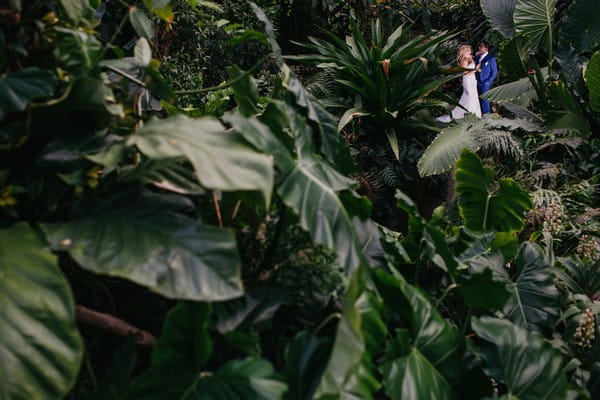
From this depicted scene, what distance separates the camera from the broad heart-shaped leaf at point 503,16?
634cm

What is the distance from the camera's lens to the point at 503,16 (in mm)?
6359

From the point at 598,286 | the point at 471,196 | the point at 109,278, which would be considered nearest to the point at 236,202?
the point at 109,278

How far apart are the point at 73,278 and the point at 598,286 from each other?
7.46 feet

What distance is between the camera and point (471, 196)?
256 centimetres

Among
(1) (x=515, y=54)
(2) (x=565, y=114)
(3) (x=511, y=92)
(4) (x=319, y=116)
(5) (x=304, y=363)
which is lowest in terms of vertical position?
(3) (x=511, y=92)

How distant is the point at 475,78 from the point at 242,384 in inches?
261

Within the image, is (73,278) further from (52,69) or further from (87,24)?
(87,24)

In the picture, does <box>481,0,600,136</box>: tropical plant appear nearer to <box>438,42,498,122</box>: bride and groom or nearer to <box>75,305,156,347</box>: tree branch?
<box>438,42,498,122</box>: bride and groom

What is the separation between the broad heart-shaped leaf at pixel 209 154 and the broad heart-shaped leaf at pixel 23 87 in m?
0.29

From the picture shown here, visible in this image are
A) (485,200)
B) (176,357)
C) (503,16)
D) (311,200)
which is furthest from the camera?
(503,16)

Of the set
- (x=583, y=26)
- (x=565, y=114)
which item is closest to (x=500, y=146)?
(x=565, y=114)

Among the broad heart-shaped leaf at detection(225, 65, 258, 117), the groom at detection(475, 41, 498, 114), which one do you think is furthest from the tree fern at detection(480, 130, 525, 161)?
the broad heart-shaped leaf at detection(225, 65, 258, 117)

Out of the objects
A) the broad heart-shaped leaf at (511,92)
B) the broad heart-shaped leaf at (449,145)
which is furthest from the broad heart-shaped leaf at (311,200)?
the broad heart-shaped leaf at (511,92)

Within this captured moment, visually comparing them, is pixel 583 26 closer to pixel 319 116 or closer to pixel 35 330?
pixel 319 116
